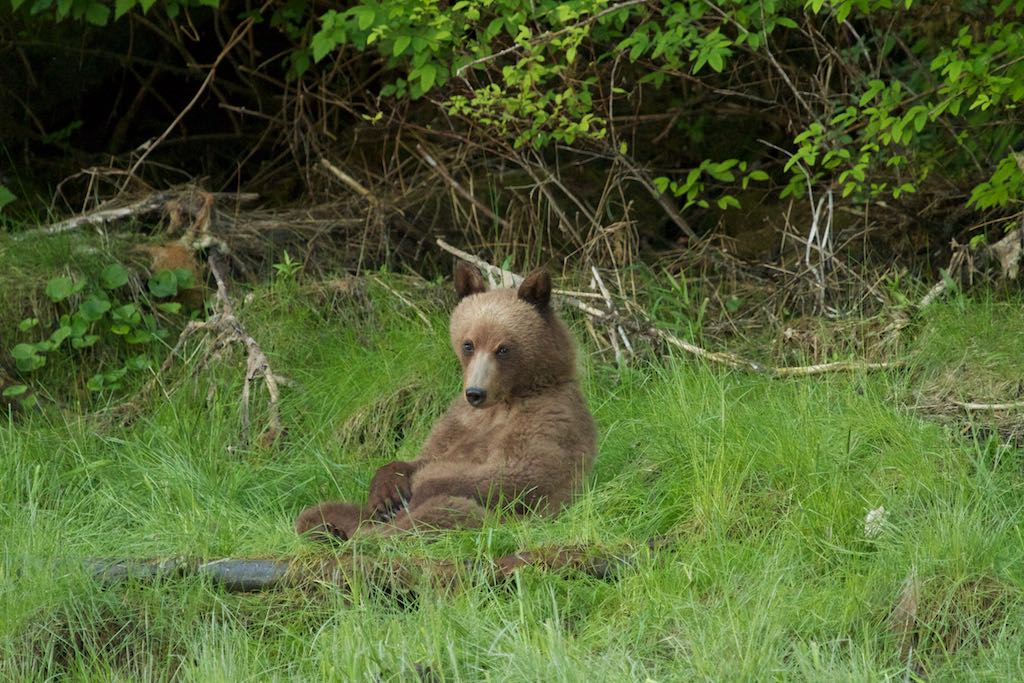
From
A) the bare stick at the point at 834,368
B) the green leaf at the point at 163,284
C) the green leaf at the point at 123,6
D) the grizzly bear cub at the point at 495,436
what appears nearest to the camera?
the grizzly bear cub at the point at 495,436

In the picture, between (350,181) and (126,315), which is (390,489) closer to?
(126,315)

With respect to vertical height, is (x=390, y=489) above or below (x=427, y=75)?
below

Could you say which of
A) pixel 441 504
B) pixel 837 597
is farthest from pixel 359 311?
pixel 837 597

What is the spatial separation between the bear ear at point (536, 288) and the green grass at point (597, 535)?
30.0 inches

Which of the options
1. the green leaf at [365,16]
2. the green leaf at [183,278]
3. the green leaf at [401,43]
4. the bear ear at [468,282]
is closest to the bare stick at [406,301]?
the green leaf at [183,278]

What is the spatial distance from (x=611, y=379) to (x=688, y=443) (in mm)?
1323

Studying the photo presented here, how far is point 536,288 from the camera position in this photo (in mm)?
5656

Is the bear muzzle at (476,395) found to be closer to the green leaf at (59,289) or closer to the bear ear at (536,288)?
the bear ear at (536,288)

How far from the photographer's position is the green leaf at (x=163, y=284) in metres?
7.52

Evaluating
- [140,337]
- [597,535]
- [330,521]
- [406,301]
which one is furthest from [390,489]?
[140,337]

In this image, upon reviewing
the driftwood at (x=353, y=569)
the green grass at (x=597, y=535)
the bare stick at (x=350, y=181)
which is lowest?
the green grass at (x=597, y=535)

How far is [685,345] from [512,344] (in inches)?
67.4

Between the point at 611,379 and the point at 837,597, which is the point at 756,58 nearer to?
the point at 611,379

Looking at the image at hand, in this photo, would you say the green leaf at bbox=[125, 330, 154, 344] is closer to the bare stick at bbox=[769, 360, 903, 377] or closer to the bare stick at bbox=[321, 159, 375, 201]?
the bare stick at bbox=[321, 159, 375, 201]
